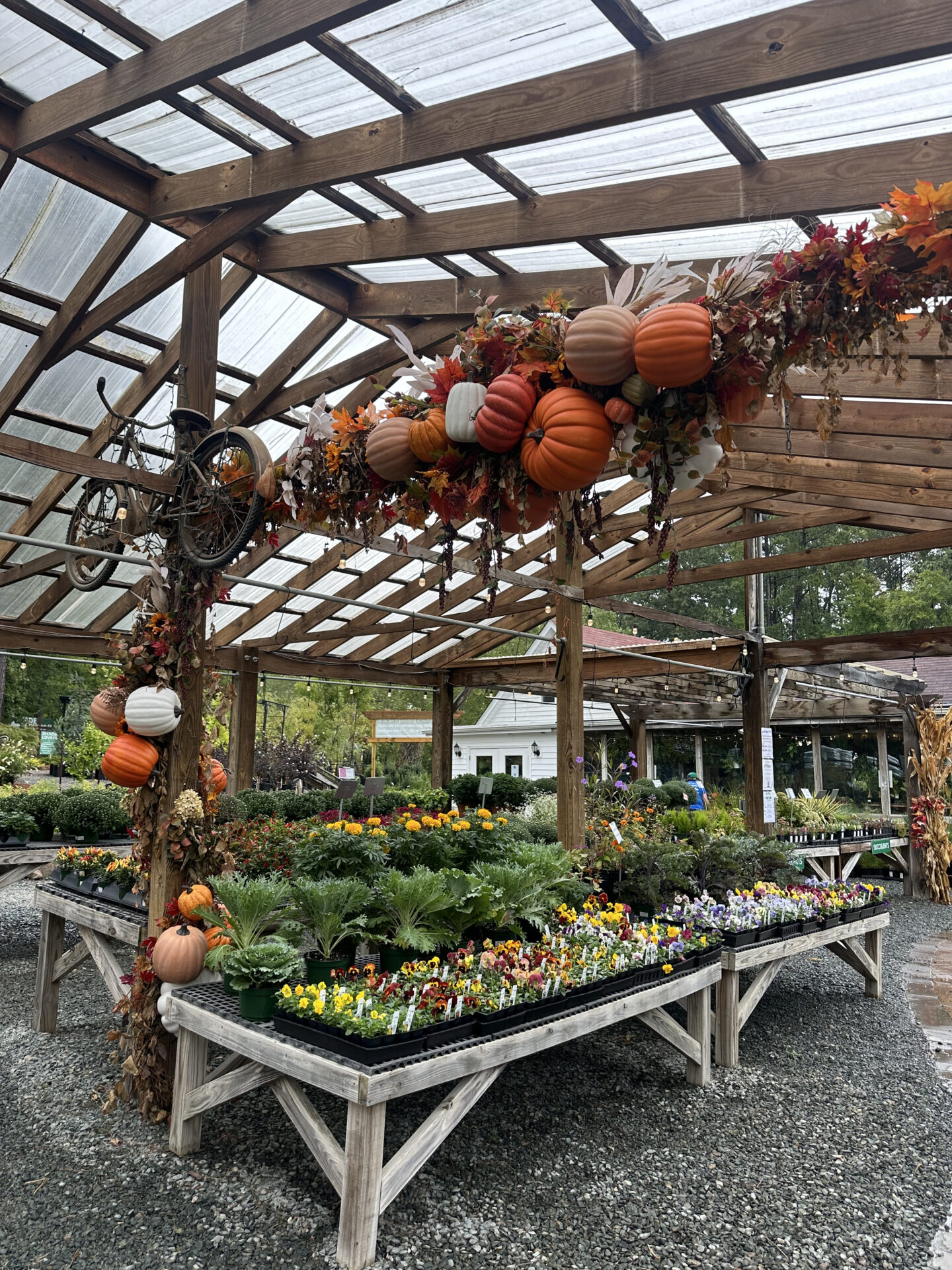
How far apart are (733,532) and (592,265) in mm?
4371

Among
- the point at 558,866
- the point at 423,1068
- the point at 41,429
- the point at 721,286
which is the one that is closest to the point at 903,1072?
the point at 558,866

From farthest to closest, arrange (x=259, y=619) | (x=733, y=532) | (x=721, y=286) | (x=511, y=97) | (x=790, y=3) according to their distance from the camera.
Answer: (x=259, y=619), (x=733, y=532), (x=511, y=97), (x=790, y=3), (x=721, y=286)

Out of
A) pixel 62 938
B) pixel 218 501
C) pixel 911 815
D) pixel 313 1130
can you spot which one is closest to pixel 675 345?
pixel 218 501

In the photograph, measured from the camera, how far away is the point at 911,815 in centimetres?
1124

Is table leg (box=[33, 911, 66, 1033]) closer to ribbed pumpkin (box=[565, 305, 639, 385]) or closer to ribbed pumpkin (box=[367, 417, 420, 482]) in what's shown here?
ribbed pumpkin (box=[367, 417, 420, 482])

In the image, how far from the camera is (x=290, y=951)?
340 centimetres

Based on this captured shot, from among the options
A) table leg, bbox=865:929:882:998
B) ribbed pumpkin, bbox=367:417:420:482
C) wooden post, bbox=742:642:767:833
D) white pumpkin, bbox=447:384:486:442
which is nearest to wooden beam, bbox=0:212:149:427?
ribbed pumpkin, bbox=367:417:420:482

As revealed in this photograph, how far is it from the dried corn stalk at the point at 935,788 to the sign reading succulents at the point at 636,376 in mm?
10431

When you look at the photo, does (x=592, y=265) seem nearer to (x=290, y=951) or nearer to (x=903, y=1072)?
(x=290, y=951)

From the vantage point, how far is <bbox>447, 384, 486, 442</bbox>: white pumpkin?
2475 millimetres

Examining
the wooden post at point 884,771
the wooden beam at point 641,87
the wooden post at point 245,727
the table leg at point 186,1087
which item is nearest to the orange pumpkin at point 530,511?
the wooden beam at point 641,87

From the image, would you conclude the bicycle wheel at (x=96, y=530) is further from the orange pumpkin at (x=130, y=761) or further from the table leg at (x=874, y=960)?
the table leg at (x=874, y=960)

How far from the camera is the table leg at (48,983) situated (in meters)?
4.97

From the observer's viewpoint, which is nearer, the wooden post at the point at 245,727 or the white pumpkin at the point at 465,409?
the white pumpkin at the point at 465,409
